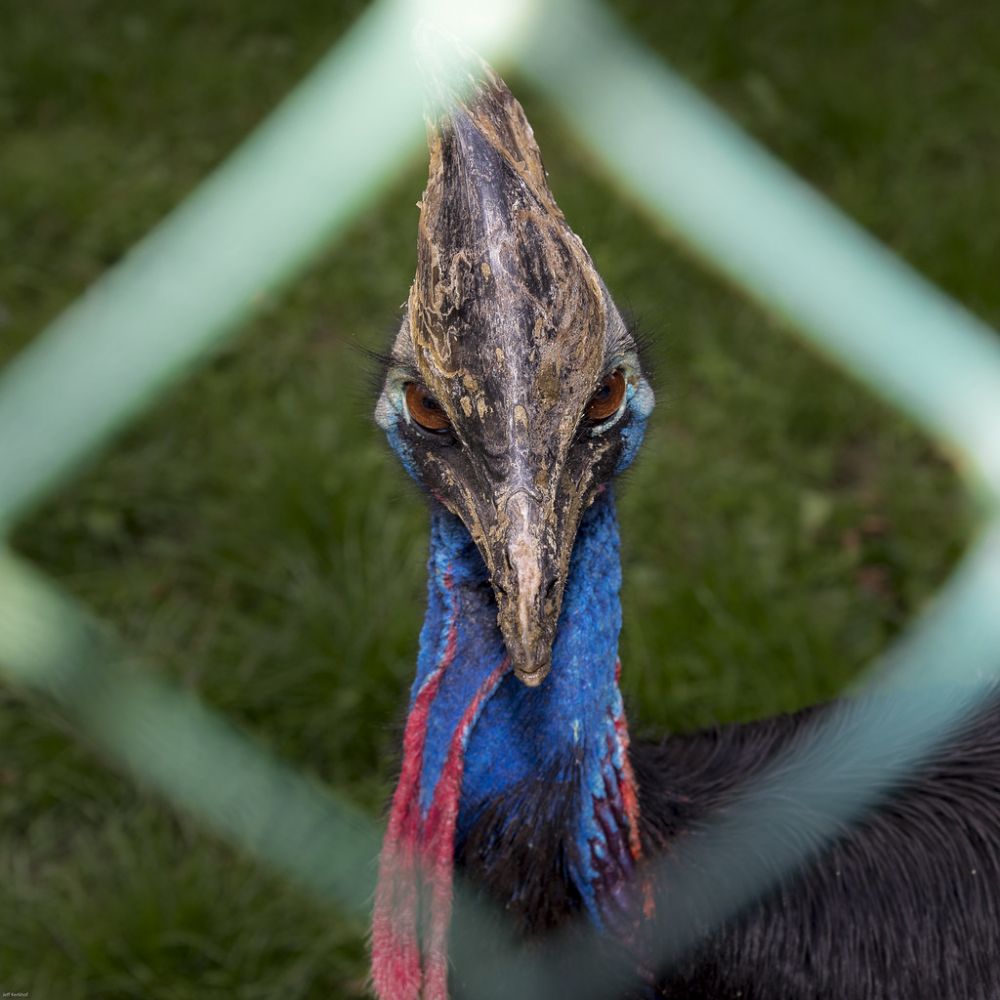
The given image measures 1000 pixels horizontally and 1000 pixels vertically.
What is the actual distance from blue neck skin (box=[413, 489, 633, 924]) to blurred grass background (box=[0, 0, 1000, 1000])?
0.19 metres

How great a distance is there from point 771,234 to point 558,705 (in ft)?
8.83

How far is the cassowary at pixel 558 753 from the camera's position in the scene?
1.48 metres

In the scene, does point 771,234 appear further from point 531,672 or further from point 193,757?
point 531,672

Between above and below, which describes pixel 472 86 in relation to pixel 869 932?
above

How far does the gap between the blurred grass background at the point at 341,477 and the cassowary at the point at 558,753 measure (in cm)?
24

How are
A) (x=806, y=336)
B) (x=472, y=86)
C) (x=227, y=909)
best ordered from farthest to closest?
(x=806, y=336)
(x=227, y=909)
(x=472, y=86)

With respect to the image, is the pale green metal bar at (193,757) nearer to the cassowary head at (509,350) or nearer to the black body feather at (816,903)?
the black body feather at (816,903)

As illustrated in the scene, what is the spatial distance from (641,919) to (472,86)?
97cm

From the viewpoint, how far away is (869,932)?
1.78 metres

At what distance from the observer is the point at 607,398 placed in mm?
1616

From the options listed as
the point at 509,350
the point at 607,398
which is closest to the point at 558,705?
the point at 607,398

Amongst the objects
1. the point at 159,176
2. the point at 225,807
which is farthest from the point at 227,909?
the point at 159,176

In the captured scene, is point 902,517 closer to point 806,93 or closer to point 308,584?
point 308,584

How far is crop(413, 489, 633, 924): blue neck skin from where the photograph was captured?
169 cm
